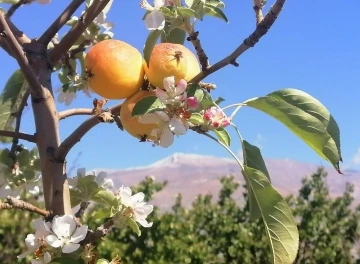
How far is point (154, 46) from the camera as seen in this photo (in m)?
0.69

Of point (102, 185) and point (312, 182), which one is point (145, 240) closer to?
point (312, 182)

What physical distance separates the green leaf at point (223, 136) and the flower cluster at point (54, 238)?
0.20 m

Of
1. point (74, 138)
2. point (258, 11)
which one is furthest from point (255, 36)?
point (74, 138)

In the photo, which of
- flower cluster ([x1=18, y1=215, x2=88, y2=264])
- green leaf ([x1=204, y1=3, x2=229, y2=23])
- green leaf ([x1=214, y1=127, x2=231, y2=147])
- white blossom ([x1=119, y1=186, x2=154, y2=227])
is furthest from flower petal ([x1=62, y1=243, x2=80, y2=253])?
green leaf ([x1=204, y1=3, x2=229, y2=23])

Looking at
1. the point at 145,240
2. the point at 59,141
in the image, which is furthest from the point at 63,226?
the point at 145,240

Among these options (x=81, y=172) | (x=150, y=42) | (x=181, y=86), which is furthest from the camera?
(x=81, y=172)

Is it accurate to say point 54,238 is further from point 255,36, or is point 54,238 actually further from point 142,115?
point 255,36

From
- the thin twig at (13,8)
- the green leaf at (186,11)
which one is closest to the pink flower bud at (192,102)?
the green leaf at (186,11)

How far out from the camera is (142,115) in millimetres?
619

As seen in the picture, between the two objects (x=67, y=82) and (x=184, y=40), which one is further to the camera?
(x=67, y=82)

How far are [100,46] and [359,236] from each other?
133 inches

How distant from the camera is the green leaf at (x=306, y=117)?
0.68m

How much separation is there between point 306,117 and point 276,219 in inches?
4.9

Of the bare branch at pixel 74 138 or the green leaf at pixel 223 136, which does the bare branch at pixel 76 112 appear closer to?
the bare branch at pixel 74 138
